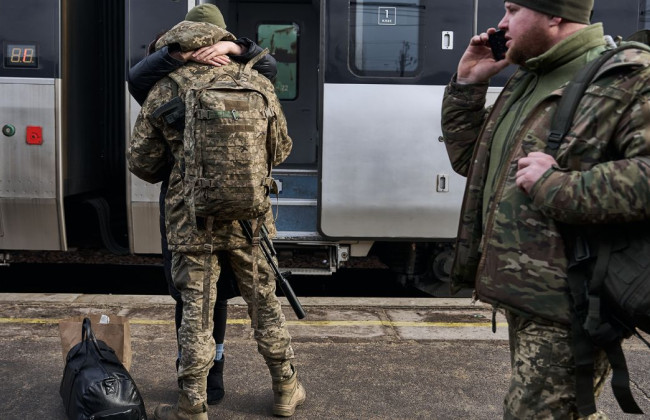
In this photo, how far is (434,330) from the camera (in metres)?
4.79

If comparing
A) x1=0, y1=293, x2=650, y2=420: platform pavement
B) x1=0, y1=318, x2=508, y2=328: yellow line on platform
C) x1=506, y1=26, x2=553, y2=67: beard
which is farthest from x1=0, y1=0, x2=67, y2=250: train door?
x1=506, y1=26, x2=553, y2=67: beard

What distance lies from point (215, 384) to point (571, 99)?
2372 millimetres

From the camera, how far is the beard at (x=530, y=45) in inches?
88.5

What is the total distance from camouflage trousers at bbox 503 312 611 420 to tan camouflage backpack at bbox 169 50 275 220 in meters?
1.40

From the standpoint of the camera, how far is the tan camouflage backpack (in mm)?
3059

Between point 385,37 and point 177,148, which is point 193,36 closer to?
point 177,148

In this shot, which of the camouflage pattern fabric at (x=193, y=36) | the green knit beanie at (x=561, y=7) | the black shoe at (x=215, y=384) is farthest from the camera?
the black shoe at (x=215, y=384)

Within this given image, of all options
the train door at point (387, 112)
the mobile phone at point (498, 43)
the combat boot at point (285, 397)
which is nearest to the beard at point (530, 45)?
the mobile phone at point (498, 43)

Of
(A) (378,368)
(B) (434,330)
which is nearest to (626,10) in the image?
(B) (434,330)

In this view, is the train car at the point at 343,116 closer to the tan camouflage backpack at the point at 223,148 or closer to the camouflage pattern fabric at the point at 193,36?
the camouflage pattern fabric at the point at 193,36

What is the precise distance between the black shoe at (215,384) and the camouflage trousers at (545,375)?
187 cm

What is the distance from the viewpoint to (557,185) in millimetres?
2033

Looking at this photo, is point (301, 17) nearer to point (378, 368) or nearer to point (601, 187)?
point (378, 368)

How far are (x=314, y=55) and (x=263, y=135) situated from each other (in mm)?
4301
